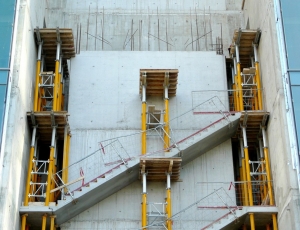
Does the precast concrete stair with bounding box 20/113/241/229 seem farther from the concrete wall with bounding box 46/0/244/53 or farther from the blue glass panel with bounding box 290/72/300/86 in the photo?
the concrete wall with bounding box 46/0/244/53

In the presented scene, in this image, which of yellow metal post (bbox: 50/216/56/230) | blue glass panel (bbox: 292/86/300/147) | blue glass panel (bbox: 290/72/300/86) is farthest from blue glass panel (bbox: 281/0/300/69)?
yellow metal post (bbox: 50/216/56/230)

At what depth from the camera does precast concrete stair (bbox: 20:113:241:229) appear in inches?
1382

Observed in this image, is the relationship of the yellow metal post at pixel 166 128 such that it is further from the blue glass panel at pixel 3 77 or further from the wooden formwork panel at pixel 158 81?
the blue glass panel at pixel 3 77

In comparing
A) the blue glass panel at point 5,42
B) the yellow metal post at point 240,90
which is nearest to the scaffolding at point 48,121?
the blue glass panel at point 5,42

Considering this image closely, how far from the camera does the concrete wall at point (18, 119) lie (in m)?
31.8

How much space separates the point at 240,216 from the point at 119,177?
6234mm

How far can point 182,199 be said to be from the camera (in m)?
37.6

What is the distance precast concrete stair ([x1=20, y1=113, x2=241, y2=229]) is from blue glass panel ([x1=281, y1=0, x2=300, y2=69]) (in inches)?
188

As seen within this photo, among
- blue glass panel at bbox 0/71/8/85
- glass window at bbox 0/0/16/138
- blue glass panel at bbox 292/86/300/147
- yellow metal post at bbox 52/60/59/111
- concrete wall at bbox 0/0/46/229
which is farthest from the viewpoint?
yellow metal post at bbox 52/60/59/111

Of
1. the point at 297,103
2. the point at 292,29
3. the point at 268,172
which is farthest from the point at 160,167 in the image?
the point at 292,29

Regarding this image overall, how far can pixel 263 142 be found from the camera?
37781mm

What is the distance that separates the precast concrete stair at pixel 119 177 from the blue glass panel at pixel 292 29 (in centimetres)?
478

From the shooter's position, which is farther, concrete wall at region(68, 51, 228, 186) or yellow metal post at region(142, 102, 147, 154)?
concrete wall at region(68, 51, 228, 186)

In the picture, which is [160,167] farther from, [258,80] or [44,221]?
[258,80]
